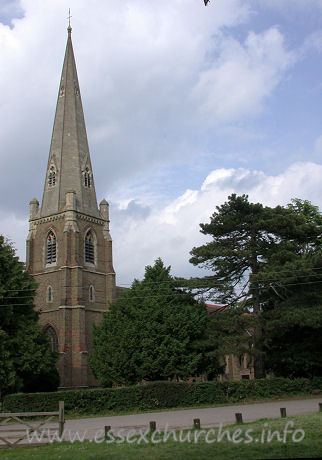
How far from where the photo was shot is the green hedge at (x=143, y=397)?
29.0 m

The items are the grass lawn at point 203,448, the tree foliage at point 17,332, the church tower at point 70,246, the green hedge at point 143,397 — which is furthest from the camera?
the church tower at point 70,246

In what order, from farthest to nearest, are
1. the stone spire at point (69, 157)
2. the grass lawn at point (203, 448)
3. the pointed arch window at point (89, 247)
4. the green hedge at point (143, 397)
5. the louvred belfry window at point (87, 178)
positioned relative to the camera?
the louvred belfry window at point (87, 178)
the stone spire at point (69, 157)
the pointed arch window at point (89, 247)
the green hedge at point (143, 397)
the grass lawn at point (203, 448)

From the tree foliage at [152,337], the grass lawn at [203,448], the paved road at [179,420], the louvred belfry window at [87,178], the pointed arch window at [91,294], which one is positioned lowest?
the paved road at [179,420]

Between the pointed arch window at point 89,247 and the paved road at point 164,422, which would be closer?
the paved road at point 164,422

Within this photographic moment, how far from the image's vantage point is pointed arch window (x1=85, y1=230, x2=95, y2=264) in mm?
55469

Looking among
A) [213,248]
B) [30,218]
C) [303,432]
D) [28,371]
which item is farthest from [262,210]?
[30,218]

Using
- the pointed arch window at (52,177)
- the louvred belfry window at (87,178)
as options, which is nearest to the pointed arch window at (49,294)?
the pointed arch window at (52,177)

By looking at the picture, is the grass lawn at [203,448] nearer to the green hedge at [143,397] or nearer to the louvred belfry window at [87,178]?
the green hedge at [143,397]

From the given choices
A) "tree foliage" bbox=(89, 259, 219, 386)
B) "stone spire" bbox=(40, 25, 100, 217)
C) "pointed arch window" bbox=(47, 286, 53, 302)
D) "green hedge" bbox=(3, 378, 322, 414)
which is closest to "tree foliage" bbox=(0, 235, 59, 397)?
"green hedge" bbox=(3, 378, 322, 414)

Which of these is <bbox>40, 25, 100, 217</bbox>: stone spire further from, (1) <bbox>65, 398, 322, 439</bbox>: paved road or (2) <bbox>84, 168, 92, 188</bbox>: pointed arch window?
(1) <bbox>65, 398, 322, 439</bbox>: paved road

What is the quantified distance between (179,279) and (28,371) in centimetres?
1219

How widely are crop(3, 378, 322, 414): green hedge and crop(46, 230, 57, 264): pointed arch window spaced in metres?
26.1

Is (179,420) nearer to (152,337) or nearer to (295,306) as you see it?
(295,306)

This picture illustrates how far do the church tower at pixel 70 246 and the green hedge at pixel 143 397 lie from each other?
736 inches
